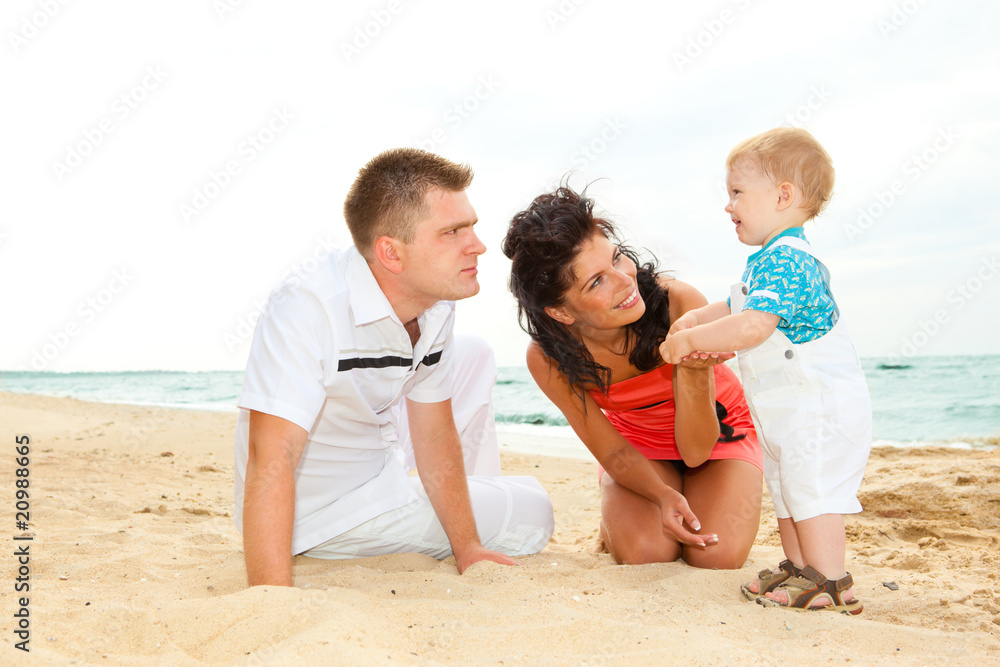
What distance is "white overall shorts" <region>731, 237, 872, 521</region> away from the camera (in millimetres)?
2377

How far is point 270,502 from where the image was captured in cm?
221

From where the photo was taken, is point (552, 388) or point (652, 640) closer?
Answer: point (652, 640)

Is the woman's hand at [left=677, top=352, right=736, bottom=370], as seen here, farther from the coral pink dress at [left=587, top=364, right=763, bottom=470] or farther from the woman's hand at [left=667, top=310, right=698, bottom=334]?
the coral pink dress at [left=587, top=364, right=763, bottom=470]

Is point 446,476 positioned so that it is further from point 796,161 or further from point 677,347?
point 796,161

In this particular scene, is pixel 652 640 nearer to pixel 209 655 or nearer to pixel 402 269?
pixel 209 655

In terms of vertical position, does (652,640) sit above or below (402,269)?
below

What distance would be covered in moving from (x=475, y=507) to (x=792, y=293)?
64.0 inches

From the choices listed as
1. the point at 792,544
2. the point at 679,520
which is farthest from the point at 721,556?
the point at 792,544

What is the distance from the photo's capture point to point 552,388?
3.35m

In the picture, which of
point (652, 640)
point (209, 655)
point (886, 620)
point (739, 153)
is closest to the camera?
point (209, 655)

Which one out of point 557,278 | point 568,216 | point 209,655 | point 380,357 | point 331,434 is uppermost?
point 568,216

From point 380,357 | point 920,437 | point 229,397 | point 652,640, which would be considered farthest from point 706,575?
point 229,397

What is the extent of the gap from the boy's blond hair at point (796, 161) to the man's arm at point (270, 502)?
1877mm

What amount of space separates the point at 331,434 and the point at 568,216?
4.53ft
